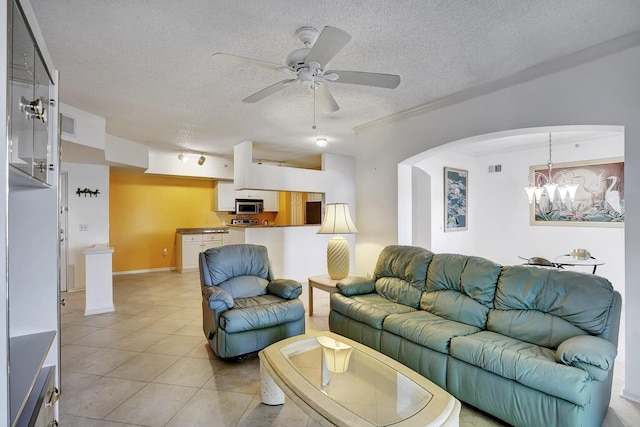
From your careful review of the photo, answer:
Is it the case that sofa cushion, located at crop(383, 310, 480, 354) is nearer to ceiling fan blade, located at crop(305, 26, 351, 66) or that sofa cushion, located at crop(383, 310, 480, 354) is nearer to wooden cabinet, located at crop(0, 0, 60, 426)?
ceiling fan blade, located at crop(305, 26, 351, 66)

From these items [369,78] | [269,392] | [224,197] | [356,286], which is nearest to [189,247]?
[224,197]

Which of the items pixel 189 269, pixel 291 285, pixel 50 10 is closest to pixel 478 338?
pixel 291 285

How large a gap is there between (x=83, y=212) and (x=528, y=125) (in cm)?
642

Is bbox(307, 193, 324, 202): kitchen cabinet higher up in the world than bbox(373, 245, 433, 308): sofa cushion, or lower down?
higher up

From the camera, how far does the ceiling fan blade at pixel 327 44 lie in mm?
1562

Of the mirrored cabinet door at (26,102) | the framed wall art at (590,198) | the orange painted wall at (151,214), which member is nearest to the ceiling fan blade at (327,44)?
the mirrored cabinet door at (26,102)

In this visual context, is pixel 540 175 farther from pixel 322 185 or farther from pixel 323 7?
pixel 323 7

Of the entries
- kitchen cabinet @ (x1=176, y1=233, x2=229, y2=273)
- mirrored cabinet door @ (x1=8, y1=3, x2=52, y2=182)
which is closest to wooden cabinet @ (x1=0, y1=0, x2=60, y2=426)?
mirrored cabinet door @ (x1=8, y1=3, x2=52, y2=182)

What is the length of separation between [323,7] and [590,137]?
495 centimetres

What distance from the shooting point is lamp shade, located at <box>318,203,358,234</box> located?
3836 mm

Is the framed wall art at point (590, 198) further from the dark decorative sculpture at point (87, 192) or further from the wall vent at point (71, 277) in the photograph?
the wall vent at point (71, 277)

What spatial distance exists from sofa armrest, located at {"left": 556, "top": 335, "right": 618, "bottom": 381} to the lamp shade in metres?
2.34

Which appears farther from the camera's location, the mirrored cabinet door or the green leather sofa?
the green leather sofa

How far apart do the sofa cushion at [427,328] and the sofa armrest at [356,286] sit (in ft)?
2.18
